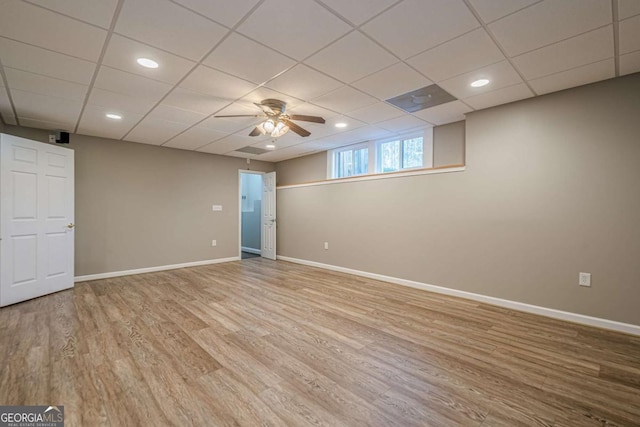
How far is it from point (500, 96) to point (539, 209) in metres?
1.38

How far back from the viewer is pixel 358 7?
5.90 feet

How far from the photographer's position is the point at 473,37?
2.11 meters

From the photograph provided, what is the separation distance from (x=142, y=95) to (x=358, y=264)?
13.4ft

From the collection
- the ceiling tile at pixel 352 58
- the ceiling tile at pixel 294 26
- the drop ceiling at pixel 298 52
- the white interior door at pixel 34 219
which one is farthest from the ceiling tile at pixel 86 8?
the white interior door at pixel 34 219

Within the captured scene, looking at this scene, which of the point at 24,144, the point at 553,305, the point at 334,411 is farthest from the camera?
the point at 24,144

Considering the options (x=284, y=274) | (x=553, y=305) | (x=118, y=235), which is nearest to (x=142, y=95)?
(x=118, y=235)

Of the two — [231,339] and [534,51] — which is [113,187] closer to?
[231,339]

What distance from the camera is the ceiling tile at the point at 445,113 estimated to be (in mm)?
3461

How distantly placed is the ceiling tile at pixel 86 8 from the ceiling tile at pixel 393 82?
206 centimetres

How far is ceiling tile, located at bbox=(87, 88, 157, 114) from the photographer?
3.07 metres

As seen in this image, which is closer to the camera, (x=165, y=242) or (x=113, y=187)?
(x=113, y=187)

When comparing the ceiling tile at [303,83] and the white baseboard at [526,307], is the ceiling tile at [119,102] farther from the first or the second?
the white baseboard at [526,307]

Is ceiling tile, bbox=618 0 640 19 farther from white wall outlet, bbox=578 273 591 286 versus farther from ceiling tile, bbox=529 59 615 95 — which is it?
white wall outlet, bbox=578 273 591 286

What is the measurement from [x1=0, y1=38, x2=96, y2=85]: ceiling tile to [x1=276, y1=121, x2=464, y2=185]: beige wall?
13.7 ft
